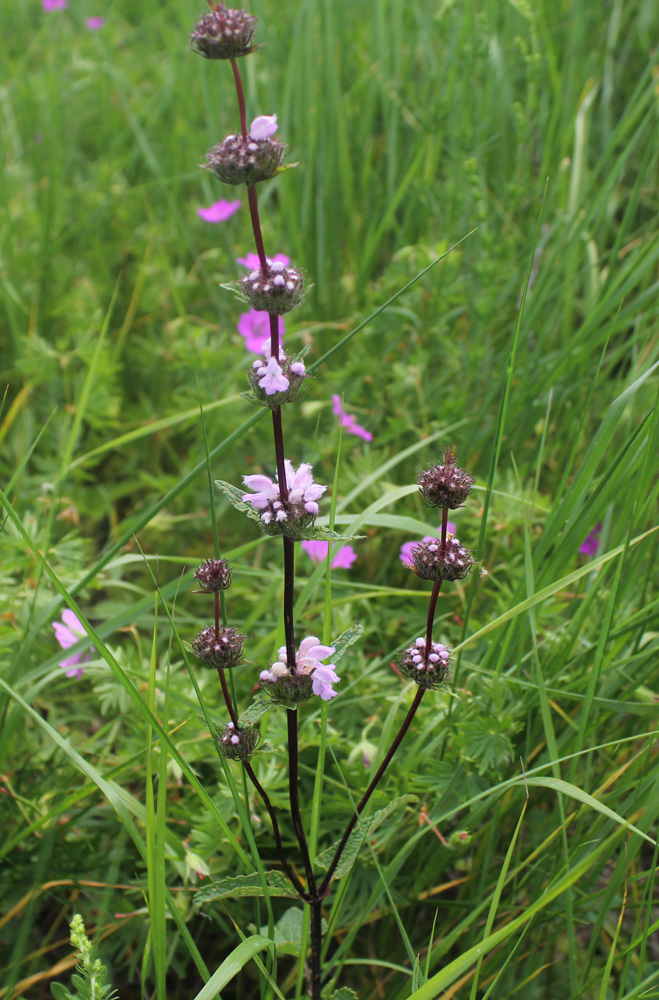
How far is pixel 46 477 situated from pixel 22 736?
81 cm

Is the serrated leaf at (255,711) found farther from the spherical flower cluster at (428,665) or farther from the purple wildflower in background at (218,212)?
the purple wildflower in background at (218,212)

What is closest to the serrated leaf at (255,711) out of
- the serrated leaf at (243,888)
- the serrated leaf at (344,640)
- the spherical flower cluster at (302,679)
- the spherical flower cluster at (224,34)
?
the spherical flower cluster at (302,679)

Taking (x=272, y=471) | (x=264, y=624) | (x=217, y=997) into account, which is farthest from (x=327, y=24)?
(x=217, y=997)

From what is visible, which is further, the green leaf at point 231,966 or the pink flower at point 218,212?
the pink flower at point 218,212

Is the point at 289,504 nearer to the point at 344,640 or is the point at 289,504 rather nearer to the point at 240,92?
the point at 344,640

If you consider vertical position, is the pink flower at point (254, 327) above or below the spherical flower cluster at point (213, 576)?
below

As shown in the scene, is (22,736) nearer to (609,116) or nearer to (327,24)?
(327,24)

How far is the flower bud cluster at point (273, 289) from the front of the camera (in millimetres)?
986

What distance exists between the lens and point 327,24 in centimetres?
273

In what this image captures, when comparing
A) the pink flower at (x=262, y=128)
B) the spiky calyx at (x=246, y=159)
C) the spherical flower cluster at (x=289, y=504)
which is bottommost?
the spherical flower cluster at (x=289, y=504)

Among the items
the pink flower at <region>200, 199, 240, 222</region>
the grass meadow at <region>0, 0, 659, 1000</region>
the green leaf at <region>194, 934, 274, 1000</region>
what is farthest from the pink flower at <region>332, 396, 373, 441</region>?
the green leaf at <region>194, 934, 274, 1000</region>

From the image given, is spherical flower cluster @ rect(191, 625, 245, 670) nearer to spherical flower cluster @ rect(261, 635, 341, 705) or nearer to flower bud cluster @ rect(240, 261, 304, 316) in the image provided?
spherical flower cluster @ rect(261, 635, 341, 705)

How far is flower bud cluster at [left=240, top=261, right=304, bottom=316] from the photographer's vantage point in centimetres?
99

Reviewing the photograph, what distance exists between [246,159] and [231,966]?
108 centimetres
